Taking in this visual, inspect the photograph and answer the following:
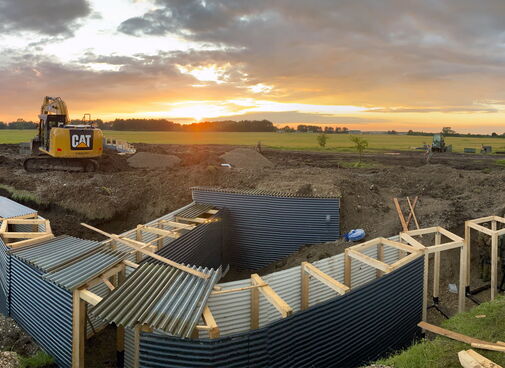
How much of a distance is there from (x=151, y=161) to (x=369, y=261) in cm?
2727

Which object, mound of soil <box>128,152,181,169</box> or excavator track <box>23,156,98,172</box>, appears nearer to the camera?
excavator track <box>23,156,98,172</box>

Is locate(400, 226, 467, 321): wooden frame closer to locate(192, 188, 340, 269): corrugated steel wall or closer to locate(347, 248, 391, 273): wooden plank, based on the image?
locate(347, 248, 391, 273): wooden plank

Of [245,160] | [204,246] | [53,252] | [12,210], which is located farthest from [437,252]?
[245,160]

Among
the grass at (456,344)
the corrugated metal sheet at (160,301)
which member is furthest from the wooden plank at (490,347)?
the corrugated metal sheet at (160,301)

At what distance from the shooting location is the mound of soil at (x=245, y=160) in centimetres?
3394

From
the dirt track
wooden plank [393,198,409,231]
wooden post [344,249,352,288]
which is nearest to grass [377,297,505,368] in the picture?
wooden post [344,249,352,288]

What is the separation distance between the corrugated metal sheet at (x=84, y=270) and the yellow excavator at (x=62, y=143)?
16.8 meters

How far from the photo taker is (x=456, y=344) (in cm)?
649

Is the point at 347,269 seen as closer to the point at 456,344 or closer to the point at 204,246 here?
the point at 456,344

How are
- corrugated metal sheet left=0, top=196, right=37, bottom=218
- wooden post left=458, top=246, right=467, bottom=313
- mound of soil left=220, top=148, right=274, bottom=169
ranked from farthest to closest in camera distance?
mound of soil left=220, top=148, right=274, bottom=169 < corrugated metal sheet left=0, top=196, right=37, bottom=218 < wooden post left=458, top=246, right=467, bottom=313

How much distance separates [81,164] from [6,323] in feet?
57.7

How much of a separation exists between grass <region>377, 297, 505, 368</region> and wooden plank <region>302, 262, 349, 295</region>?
129 cm

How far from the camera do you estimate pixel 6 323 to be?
834cm

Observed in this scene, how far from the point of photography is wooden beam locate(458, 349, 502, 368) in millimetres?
5430
